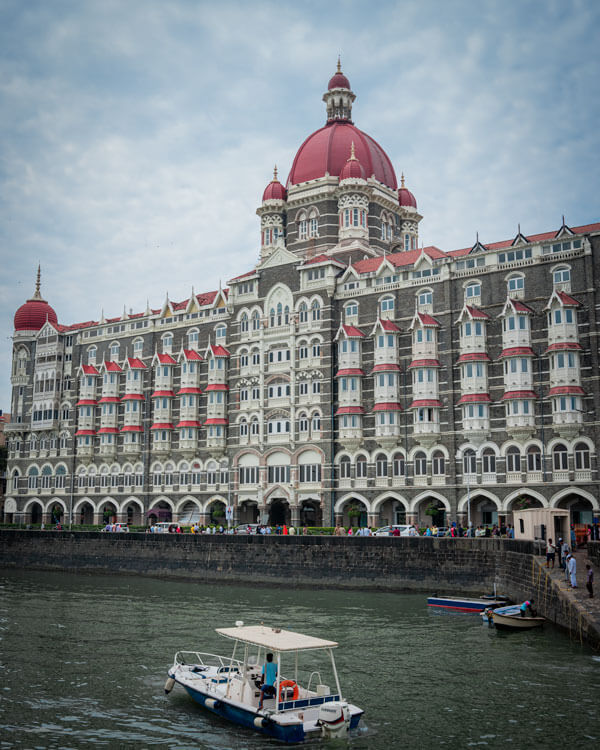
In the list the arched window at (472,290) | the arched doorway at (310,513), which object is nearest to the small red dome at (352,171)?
the arched window at (472,290)

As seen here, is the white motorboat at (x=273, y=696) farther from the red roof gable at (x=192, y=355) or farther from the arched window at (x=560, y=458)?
the red roof gable at (x=192, y=355)

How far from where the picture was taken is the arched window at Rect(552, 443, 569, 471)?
6347 cm

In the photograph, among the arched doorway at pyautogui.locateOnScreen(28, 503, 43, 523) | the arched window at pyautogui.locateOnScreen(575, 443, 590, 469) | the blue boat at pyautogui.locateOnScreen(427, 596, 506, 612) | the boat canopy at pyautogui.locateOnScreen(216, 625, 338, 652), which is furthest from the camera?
the arched doorway at pyautogui.locateOnScreen(28, 503, 43, 523)

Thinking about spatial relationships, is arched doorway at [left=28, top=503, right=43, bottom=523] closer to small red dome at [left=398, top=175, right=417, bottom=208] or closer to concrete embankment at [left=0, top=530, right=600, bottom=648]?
concrete embankment at [left=0, top=530, right=600, bottom=648]

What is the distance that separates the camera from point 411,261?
7612 cm

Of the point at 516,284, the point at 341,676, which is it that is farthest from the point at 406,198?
the point at 341,676

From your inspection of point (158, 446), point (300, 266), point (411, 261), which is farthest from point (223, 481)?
point (411, 261)

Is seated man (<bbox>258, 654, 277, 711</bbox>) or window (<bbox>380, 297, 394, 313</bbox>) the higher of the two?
window (<bbox>380, 297, 394, 313</bbox>)

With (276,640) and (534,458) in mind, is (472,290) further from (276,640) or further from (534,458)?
(276,640)

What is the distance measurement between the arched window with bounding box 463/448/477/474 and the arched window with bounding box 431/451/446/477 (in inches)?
75.2

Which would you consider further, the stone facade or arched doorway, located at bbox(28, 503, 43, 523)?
arched doorway, located at bbox(28, 503, 43, 523)

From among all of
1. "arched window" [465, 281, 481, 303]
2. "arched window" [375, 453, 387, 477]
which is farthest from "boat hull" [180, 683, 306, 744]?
"arched window" [465, 281, 481, 303]

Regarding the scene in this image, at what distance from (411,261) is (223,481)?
2988 cm

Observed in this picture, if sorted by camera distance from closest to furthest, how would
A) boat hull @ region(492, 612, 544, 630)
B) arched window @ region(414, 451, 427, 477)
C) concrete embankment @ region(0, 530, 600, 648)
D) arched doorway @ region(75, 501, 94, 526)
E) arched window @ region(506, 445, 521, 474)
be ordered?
boat hull @ region(492, 612, 544, 630) → concrete embankment @ region(0, 530, 600, 648) → arched window @ region(506, 445, 521, 474) → arched window @ region(414, 451, 427, 477) → arched doorway @ region(75, 501, 94, 526)
